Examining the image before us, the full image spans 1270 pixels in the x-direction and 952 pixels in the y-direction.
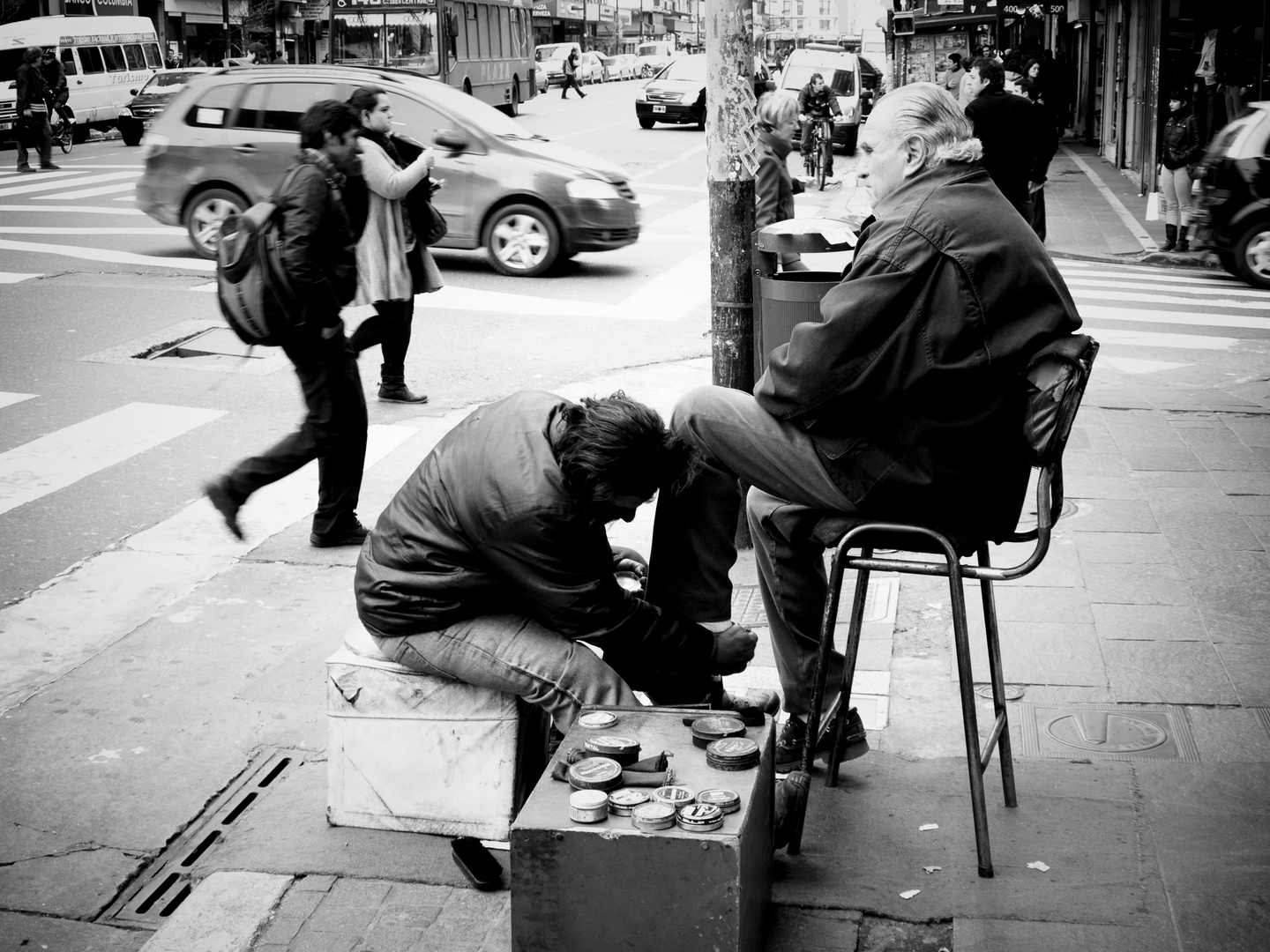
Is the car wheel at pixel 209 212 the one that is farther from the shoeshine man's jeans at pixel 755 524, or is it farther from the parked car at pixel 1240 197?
the shoeshine man's jeans at pixel 755 524

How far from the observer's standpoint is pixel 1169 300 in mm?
11391

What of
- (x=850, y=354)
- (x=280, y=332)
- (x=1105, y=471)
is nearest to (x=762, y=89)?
(x=1105, y=471)

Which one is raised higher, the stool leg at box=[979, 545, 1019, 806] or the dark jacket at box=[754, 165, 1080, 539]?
the dark jacket at box=[754, 165, 1080, 539]

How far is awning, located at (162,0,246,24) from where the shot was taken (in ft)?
149

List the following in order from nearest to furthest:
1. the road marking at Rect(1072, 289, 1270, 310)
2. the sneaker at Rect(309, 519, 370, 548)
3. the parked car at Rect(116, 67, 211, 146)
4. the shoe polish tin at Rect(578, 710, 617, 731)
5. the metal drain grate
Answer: the shoe polish tin at Rect(578, 710, 617, 731), the metal drain grate, the sneaker at Rect(309, 519, 370, 548), the road marking at Rect(1072, 289, 1270, 310), the parked car at Rect(116, 67, 211, 146)

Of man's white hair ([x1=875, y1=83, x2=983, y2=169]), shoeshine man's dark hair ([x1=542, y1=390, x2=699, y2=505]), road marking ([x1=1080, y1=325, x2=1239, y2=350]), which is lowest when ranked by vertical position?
road marking ([x1=1080, y1=325, x2=1239, y2=350])

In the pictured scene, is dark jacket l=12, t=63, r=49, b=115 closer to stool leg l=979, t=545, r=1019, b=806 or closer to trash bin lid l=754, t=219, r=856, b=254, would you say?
trash bin lid l=754, t=219, r=856, b=254

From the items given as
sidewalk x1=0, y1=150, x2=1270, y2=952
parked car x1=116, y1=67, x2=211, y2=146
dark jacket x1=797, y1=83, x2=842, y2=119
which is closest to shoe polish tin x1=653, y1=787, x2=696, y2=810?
sidewalk x1=0, y1=150, x2=1270, y2=952

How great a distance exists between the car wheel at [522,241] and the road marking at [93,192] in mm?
7341

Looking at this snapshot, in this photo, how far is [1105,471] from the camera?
641 centimetres

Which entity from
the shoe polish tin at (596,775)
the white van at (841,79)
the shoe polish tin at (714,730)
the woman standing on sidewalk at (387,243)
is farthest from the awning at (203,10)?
the shoe polish tin at (596,775)

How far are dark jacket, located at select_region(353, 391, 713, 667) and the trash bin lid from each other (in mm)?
1819

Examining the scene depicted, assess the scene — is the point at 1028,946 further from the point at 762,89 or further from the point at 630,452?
the point at 762,89

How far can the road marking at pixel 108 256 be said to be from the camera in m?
12.4
